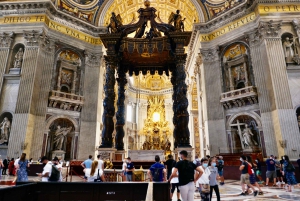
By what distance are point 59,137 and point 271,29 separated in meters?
13.3

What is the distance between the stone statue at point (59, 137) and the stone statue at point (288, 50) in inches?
507

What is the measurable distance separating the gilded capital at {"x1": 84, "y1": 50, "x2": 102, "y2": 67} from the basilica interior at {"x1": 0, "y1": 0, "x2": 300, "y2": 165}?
0.07m

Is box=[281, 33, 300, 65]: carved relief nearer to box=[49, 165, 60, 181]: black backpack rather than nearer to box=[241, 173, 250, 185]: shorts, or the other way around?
box=[241, 173, 250, 185]: shorts

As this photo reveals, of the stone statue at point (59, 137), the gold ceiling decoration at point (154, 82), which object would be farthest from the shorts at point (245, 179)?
the gold ceiling decoration at point (154, 82)

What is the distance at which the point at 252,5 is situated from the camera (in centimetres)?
1155

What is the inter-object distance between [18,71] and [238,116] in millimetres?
12647

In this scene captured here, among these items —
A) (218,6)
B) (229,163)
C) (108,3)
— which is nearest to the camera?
(229,163)

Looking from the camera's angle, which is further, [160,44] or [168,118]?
[168,118]

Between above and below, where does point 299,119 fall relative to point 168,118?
below

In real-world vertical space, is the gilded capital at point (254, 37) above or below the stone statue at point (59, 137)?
above

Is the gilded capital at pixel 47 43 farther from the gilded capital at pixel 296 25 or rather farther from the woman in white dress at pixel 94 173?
the gilded capital at pixel 296 25

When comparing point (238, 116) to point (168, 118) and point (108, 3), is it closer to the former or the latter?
point (108, 3)

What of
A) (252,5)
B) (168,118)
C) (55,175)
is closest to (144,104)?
(168,118)

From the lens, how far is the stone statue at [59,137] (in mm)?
11746
